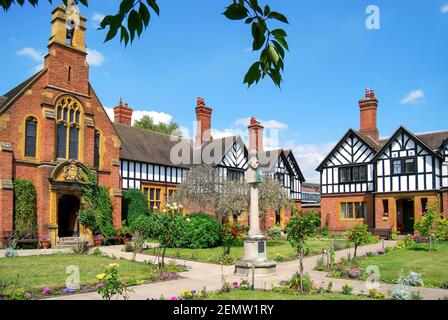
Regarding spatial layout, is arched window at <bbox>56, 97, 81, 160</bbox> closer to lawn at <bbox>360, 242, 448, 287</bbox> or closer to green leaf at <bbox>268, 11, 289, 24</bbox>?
lawn at <bbox>360, 242, 448, 287</bbox>

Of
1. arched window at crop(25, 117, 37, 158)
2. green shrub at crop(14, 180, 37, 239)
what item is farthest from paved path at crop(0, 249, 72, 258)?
arched window at crop(25, 117, 37, 158)

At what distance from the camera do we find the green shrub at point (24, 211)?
21422 millimetres

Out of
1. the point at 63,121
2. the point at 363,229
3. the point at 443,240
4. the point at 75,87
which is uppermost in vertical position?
the point at 75,87

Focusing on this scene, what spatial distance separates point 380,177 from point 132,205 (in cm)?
1920

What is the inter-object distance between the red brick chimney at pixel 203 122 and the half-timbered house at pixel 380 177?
1113 cm

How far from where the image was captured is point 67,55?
25.0 meters

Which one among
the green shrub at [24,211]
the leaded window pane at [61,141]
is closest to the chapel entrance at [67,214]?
the leaded window pane at [61,141]

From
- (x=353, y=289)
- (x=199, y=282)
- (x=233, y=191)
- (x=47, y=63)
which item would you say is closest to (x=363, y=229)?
(x=353, y=289)

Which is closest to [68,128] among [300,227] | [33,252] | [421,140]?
[33,252]

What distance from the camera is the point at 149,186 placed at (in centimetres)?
3206

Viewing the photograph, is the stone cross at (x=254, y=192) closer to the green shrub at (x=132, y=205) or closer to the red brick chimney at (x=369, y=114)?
the green shrub at (x=132, y=205)

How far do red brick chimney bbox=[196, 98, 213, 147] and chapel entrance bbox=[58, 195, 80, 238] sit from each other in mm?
15431
